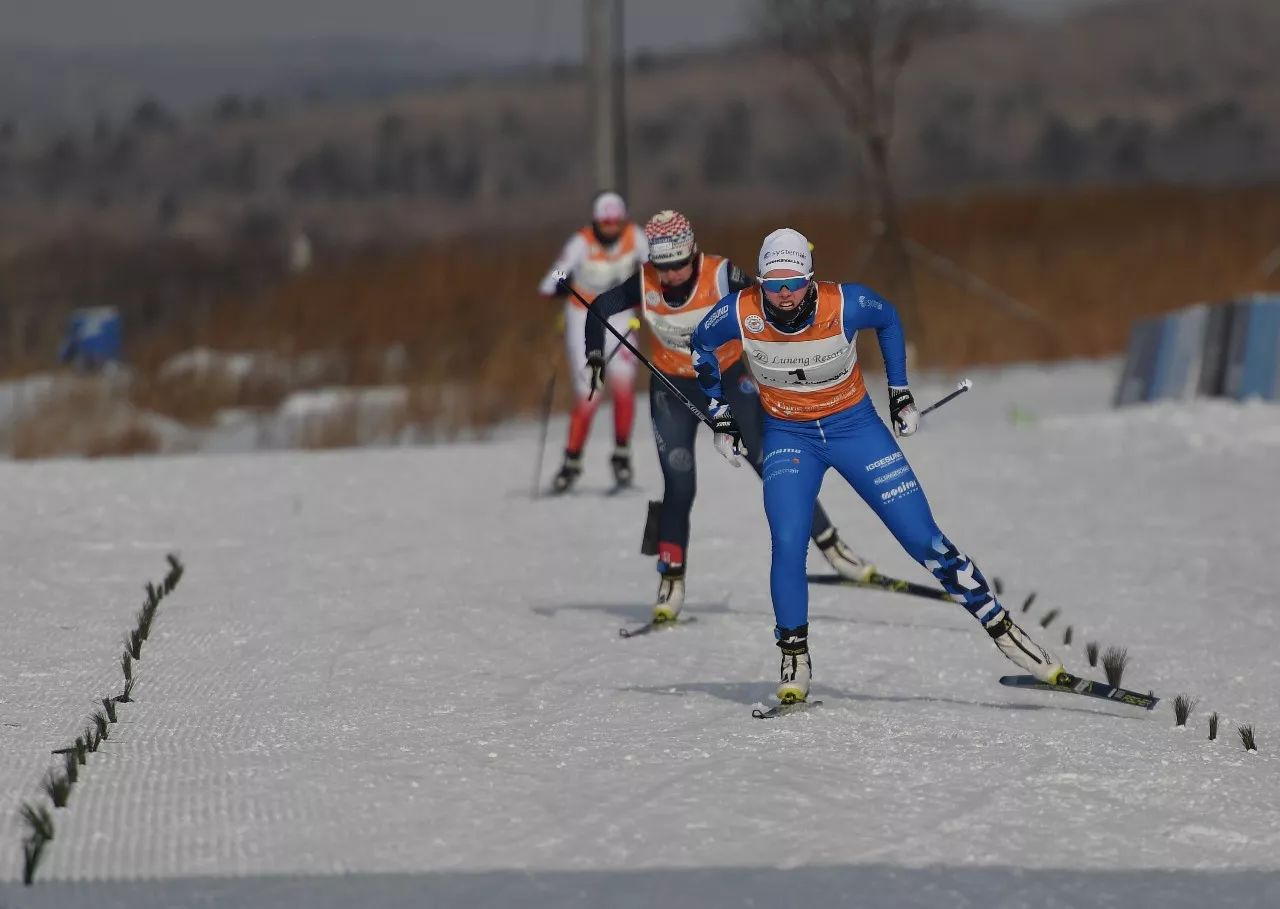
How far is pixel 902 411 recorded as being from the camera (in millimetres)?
7375

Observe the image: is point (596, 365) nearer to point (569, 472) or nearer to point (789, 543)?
point (789, 543)

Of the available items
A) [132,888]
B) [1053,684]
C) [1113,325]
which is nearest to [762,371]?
[1053,684]

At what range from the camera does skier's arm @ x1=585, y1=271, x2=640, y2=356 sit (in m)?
9.07

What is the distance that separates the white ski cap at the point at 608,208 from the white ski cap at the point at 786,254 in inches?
227

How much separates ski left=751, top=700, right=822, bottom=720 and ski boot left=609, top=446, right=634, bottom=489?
6.05m

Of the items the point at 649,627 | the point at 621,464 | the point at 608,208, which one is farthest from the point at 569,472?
the point at 649,627

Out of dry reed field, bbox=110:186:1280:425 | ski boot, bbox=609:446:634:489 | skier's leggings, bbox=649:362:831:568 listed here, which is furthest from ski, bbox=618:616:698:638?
dry reed field, bbox=110:186:1280:425

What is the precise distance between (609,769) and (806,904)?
130 centimetres

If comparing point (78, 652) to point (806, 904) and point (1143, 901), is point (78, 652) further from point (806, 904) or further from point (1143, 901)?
point (1143, 901)

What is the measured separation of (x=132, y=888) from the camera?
16.6 feet

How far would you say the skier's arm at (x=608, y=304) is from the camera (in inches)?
357

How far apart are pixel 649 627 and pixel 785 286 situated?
7.28 feet

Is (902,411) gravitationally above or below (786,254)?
below

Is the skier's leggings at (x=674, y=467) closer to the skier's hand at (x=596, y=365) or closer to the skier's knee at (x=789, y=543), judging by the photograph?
the skier's hand at (x=596, y=365)
